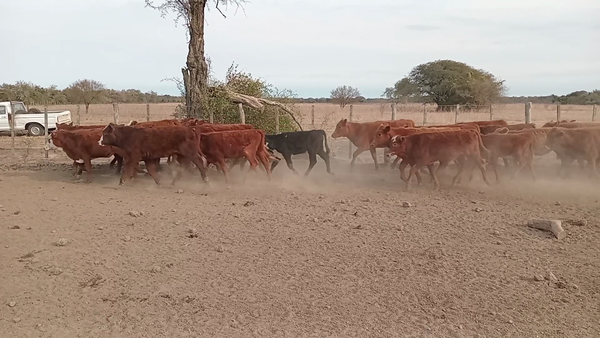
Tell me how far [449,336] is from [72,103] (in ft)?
168

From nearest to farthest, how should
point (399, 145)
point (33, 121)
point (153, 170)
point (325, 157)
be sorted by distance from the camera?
point (399, 145) → point (153, 170) → point (325, 157) → point (33, 121)

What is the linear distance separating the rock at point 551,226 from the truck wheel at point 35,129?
2500 centimetres

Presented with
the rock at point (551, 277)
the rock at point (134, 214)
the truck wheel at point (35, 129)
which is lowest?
the rock at point (551, 277)

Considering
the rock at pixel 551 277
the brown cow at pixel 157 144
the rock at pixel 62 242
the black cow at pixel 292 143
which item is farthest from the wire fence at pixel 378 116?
the rock at pixel 551 277

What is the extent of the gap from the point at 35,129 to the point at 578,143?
24119 mm

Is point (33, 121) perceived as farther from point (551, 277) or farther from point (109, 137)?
point (551, 277)

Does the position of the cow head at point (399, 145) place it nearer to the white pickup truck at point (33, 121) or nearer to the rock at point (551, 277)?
the rock at point (551, 277)

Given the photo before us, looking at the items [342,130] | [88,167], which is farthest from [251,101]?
[88,167]

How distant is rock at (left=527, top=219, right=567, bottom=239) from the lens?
7.03 metres

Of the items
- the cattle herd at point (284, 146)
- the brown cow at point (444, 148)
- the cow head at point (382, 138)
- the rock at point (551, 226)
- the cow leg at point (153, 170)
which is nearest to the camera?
the rock at point (551, 226)

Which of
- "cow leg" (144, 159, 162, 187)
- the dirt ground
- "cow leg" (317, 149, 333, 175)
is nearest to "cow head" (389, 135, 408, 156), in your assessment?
the dirt ground

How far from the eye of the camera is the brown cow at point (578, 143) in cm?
1176

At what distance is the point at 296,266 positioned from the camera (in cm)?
605

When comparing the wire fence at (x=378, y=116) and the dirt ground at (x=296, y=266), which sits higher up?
the wire fence at (x=378, y=116)
